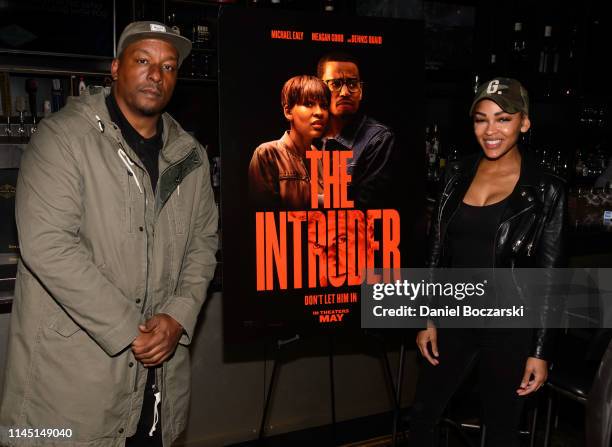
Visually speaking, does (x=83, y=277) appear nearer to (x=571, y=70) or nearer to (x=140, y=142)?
(x=140, y=142)

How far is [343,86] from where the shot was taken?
230cm

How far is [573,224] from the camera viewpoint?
3783mm

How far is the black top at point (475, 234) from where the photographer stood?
1996mm

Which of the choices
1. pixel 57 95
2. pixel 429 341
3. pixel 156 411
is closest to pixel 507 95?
pixel 429 341

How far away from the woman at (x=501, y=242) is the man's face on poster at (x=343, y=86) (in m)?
0.50

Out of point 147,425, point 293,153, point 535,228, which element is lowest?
point 147,425

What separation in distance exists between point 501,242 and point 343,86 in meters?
0.89

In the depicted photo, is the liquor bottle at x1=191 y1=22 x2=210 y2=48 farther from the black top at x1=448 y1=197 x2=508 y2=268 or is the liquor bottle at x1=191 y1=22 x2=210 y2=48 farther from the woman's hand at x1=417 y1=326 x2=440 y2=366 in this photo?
the woman's hand at x1=417 y1=326 x2=440 y2=366

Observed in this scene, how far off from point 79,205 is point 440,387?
1.44 meters

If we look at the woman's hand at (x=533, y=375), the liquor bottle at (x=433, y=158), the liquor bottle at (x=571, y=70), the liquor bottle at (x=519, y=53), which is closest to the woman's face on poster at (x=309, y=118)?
the woman's hand at (x=533, y=375)

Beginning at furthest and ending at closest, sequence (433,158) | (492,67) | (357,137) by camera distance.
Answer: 1. (492,67)
2. (433,158)
3. (357,137)

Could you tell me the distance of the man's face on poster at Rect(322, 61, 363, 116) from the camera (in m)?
2.28

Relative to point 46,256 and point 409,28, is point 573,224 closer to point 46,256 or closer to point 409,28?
point 409,28

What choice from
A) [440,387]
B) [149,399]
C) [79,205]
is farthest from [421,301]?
[79,205]
